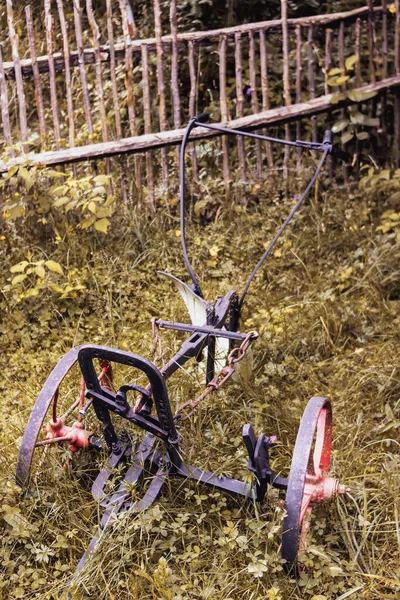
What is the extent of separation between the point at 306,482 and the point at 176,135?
312 centimetres

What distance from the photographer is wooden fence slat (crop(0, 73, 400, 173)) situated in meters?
5.08

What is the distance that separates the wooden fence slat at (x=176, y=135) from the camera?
16.7ft

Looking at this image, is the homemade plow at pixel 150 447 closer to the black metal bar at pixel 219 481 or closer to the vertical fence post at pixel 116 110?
the black metal bar at pixel 219 481

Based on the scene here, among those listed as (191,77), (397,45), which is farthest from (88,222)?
(397,45)

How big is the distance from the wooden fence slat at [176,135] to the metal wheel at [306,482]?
2854 millimetres

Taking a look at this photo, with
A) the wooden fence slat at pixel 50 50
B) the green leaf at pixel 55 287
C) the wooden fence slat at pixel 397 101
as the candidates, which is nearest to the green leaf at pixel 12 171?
the wooden fence slat at pixel 50 50

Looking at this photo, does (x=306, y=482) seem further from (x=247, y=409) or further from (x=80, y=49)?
(x=80, y=49)

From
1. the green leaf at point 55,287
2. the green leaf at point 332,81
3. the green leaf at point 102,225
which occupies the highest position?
the green leaf at point 332,81

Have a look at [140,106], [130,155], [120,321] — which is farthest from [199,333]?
[140,106]

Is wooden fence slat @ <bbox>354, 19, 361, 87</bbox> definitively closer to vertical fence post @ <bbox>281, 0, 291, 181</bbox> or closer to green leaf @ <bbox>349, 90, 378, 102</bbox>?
green leaf @ <bbox>349, 90, 378, 102</bbox>

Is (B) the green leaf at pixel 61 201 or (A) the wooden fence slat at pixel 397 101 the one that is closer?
(B) the green leaf at pixel 61 201

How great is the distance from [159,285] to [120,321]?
0.41 meters

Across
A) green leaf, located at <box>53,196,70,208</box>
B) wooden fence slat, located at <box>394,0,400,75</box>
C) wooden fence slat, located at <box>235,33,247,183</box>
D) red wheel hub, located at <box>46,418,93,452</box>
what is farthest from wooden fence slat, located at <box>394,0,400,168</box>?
red wheel hub, located at <box>46,418,93,452</box>

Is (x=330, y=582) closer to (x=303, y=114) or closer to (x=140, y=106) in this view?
(x=303, y=114)
